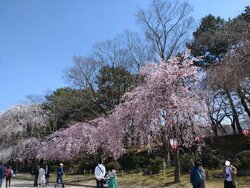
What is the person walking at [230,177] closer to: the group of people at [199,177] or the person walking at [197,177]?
the group of people at [199,177]

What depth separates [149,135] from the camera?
24.0 meters

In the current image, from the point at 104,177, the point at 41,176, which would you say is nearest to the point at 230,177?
the point at 104,177

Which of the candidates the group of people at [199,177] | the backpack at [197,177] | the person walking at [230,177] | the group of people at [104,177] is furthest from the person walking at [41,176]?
the person walking at [230,177]

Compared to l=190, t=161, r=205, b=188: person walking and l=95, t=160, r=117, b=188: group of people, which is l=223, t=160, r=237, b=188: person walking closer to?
l=190, t=161, r=205, b=188: person walking

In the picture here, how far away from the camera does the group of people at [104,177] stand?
53.2ft

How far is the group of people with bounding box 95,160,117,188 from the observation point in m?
16.2

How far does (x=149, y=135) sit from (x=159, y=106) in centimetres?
258

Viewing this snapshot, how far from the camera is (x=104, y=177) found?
16922mm

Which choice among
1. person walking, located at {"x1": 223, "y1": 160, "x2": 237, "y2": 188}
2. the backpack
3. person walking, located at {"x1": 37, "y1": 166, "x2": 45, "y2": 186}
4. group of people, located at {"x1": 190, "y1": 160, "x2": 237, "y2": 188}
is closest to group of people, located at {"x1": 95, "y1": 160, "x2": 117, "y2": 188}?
group of people, located at {"x1": 190, "y1": 160, "x2": 237, "y2": 188}

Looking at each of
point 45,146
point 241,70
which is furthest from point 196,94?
point 45,146

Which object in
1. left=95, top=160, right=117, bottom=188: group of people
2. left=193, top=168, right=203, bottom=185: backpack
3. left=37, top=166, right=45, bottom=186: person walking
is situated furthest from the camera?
left=37, top=166, right=45, bottom=186: person walking

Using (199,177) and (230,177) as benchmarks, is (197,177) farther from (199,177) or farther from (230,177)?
(230,177)

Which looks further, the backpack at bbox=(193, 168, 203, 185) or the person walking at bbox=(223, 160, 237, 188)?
the person walking at bbox=(223, 160, 237, 188)

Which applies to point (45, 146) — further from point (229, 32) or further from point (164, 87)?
point (229, 32)
